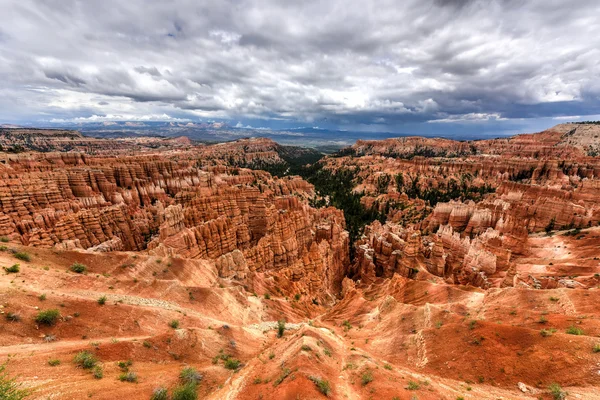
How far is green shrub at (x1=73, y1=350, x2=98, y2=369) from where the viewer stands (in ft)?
36.7

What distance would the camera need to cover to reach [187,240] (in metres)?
32.1

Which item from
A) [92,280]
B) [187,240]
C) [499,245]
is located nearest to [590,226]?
[499,245]

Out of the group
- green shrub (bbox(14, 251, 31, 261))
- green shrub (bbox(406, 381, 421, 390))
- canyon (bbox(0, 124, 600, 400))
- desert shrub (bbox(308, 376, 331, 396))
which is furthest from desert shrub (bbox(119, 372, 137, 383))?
green shrub (bbox(14, 251, 31, 261))

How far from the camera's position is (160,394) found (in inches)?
410

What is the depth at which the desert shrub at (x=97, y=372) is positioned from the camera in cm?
1079

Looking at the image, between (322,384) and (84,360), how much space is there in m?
10.2

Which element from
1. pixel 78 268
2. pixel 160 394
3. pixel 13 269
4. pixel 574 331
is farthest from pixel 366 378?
pixel 13 269

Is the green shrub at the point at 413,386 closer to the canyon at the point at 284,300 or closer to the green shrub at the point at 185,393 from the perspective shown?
the canyon at the point at 284,300

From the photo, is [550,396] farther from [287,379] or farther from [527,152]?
[527,152]

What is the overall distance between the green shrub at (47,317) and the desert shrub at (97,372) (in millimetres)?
4549

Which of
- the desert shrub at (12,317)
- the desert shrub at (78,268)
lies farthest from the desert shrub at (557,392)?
the desert shrub at (78,268)

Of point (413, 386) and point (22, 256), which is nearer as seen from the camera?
point (413, 386)

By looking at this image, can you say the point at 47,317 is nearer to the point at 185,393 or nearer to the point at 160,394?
the point at 160,394

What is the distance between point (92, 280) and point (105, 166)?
62358mm
